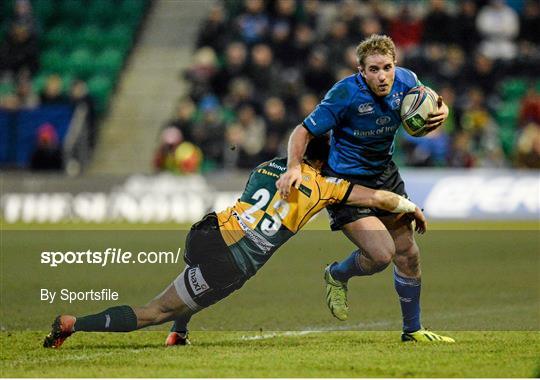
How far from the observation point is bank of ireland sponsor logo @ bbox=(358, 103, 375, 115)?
7637 mm

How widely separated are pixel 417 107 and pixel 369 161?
0.56 meters

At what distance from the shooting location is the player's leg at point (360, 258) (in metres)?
7.61

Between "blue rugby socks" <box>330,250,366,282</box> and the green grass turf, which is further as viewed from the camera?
"blue rugby socks" <box>330,250,366,282</box>

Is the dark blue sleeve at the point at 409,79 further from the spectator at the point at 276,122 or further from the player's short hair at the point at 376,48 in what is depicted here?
the spectator at the point at 276,122

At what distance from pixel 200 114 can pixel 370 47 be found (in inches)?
491

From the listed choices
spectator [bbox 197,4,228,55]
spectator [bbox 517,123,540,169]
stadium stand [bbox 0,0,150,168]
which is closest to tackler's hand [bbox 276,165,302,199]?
spectator [bbox 517,123,540,169]

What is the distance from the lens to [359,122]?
7.73 m

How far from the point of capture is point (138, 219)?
17.6 m

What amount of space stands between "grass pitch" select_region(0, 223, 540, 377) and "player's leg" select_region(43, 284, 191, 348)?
161mm

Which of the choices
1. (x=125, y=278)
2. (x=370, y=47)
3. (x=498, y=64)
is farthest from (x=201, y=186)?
(x=370, y=47)

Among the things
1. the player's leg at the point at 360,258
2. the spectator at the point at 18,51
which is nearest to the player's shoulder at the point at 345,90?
the player's leg at the point at 360,258

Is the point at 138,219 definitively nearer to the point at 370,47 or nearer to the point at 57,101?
the point at 57,101

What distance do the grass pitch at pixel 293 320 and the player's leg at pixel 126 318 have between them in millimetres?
A: 161

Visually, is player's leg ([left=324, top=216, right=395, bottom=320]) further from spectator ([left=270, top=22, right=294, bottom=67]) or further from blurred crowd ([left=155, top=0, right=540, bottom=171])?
spectator ([left=270, top=22, right=294, bottom=67])
